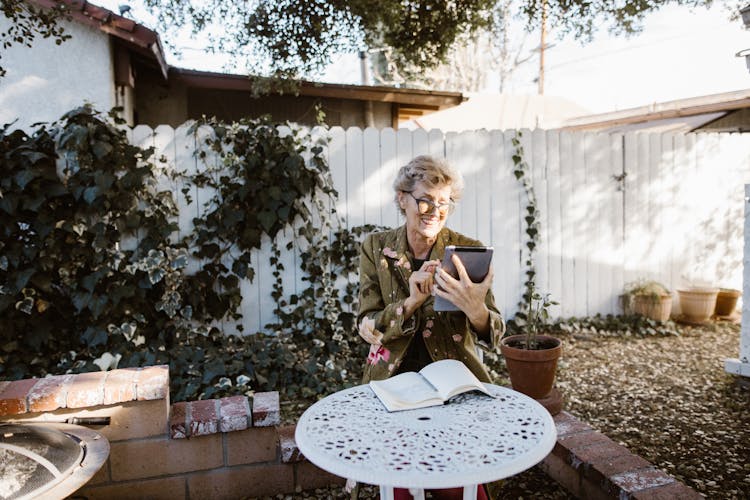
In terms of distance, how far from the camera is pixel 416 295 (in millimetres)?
1722

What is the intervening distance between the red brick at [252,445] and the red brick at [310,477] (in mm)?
128

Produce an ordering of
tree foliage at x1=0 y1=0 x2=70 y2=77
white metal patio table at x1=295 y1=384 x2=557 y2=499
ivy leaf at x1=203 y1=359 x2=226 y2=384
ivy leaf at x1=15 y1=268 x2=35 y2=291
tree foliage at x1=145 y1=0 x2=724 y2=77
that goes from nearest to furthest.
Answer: white metal patio table at x1=295 y1=384 x2=557 y2=499 < tree foliage at x1=0 y1=0 x2=70 y2=77 < ivy leaf at x1=203 y1=359 x2=226 y2=384 < ivy leaf at x1=15 y1=268 x2=35 y2=291 < tree foliage at x1=145 y1=0 x2=724 y2=77

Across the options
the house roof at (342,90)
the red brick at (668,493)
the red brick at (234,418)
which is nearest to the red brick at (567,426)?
the red brick at (668,493)

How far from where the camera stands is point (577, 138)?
4.91 m

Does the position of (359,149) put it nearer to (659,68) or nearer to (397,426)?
(397,426)

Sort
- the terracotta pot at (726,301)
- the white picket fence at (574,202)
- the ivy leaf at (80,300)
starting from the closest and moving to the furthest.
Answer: the ivy leaf at (80,300) < the white picket fence at (574,202) < the terracotta pot at (726,301)

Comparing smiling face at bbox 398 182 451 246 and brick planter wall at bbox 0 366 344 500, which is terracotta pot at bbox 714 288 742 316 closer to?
smiling face at bbox 398 182 451 246

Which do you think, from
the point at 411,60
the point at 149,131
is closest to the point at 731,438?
the point at 149,131

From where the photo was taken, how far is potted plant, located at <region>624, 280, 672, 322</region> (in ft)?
15.8

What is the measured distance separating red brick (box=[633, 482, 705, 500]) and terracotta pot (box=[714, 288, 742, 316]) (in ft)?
13.8

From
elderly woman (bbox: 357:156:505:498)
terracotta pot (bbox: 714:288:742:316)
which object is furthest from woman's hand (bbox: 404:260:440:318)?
terracotta pot (bbox: 714:288:742:316)

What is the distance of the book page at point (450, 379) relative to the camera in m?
1.46

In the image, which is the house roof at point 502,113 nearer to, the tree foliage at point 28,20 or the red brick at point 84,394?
the tree foliage at point 28,20

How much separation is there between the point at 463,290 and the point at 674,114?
30.2ft
